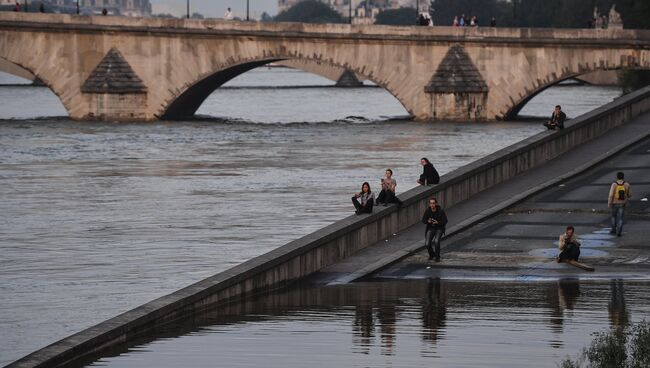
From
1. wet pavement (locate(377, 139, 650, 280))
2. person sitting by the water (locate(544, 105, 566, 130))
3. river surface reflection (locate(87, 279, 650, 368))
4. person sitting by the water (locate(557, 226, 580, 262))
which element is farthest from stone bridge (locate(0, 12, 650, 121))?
river surface reflection (locate(87, 279, 650, 368))

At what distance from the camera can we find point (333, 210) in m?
51.6

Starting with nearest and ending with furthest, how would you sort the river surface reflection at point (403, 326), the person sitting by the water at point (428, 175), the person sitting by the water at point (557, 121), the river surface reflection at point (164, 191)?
1. the river surface reflection at point (403, 326)
2. the river surface reflection at point (164, 191)
3. the person sitting by the water at point (428, 175)
4. the person sitting by the water at point (557, 121)

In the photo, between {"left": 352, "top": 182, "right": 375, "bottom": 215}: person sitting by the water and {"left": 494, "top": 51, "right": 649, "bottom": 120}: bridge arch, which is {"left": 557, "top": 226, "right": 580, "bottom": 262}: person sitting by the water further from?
{"left": 494, "top": 51, "right": 649, "bottom": 120}: bridge arch

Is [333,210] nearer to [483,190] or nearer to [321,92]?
[483,190]

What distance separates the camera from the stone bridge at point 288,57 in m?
92.2

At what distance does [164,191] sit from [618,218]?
23.7 metres

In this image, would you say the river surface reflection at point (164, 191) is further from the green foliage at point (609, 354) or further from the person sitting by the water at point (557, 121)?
the green foliage at point (609, 354)

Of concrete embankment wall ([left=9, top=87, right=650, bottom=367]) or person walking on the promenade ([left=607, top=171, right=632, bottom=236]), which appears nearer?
concrete embankment wall ([left=9, top=87, right=650, bottom=367])

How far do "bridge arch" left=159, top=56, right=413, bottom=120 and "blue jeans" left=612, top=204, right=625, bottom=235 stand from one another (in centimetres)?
5579

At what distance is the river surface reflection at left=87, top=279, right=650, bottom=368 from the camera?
25.7 meters

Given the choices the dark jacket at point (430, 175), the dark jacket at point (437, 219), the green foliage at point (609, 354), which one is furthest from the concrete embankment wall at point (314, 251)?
the green foliage at point (609, 354)

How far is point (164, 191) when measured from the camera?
5822 cm

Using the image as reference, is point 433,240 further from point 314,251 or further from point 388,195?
point 388,195

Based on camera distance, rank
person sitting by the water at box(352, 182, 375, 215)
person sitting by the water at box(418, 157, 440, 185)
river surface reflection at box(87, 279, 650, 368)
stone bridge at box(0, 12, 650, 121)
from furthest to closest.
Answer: stone bridge at box(0, 12, 650, 121) < person sitting by the water at box(418, 157, 440, 185) < person sitting by the water at box(352, 182, 375, 215) < river surface reflection at box(87, 279, 650, 368)
